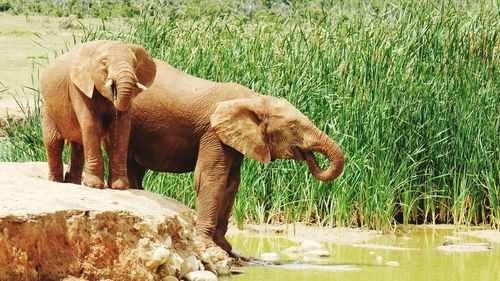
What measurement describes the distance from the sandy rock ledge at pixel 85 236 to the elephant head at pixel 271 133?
3.26ft

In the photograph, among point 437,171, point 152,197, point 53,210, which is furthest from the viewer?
point 437,171

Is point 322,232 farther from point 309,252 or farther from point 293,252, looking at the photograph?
point 309,252

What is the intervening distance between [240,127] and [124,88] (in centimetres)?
112

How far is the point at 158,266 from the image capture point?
8398mm

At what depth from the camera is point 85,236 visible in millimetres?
8164

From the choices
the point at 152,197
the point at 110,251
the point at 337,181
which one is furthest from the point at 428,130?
the point at 110,251

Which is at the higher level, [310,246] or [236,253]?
[310,246]

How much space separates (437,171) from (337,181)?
136 cm

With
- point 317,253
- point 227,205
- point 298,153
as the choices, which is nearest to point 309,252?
point 317,253

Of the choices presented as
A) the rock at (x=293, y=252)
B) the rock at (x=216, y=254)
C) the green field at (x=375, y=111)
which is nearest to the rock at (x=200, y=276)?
the rock at (x=216, y=254)

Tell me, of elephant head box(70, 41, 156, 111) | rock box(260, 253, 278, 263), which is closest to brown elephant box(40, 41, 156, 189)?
elephant head box(70, 41, 156, 111)

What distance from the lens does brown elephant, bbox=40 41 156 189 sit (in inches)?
357

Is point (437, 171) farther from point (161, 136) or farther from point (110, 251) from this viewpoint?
point (110, 251)

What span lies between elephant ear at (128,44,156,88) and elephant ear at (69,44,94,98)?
0.38 m
